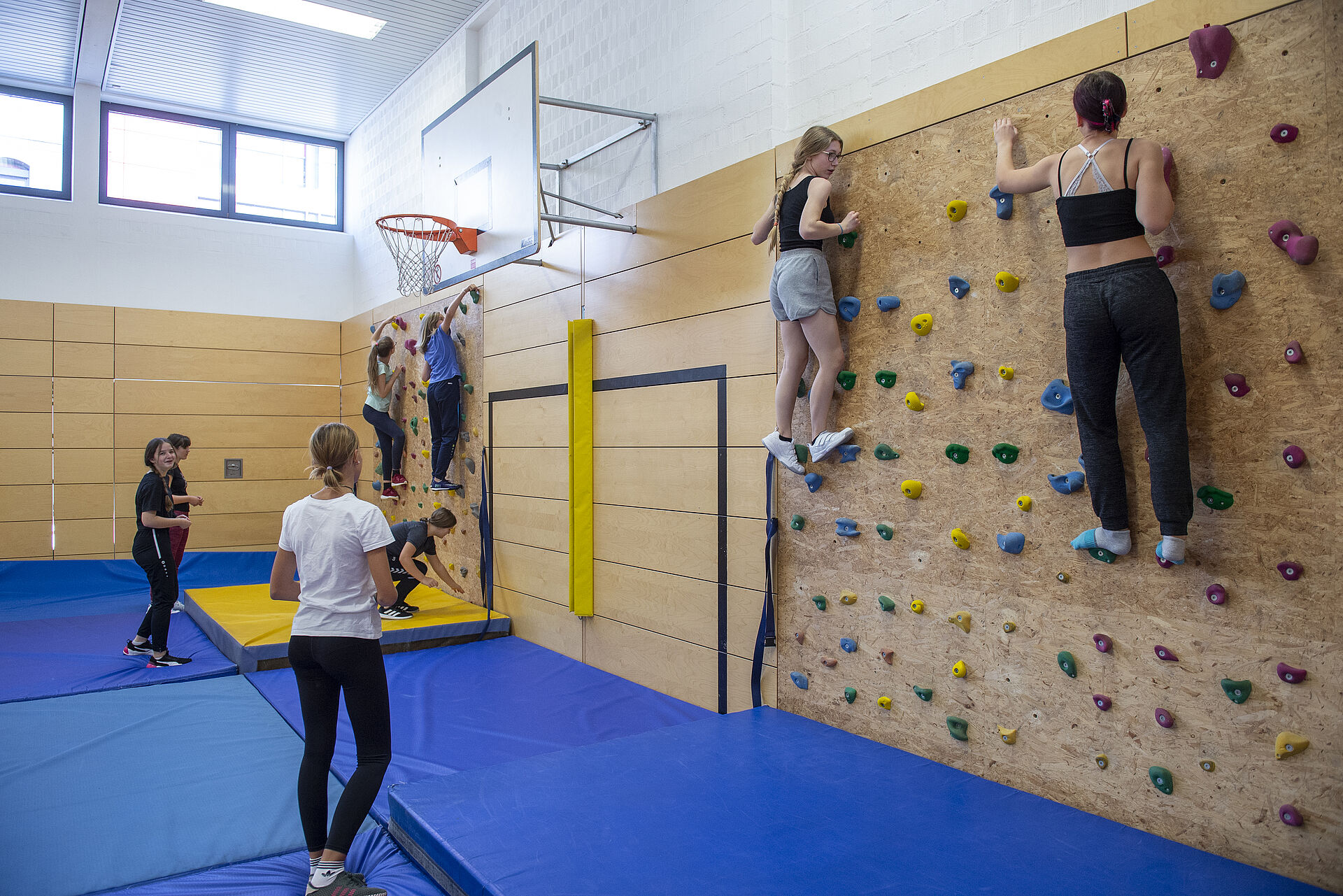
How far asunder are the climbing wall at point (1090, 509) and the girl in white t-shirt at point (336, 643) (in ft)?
6.44

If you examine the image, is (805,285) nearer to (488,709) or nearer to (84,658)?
(488,709)

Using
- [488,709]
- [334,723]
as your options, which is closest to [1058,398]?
[334,723]

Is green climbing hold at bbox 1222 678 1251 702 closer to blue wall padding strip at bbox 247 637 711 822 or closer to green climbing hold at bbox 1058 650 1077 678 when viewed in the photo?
green climbing hold at bbox 1058 650 1077 678

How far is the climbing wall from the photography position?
7.75ft

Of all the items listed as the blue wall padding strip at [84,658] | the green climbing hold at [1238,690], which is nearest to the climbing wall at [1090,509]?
the green climbing hold at [1238,690]

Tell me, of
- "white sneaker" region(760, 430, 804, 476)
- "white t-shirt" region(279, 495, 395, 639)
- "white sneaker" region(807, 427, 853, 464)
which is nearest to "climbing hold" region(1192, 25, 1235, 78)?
"white sneaker" region(807, 427, 853, 464)

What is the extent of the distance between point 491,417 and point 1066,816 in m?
4.77

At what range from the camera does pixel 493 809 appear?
2.91 meters

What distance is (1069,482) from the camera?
283cm

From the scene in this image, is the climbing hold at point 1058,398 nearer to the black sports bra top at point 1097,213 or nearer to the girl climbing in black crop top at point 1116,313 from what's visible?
the girl climbing in black crop top at point 1116,313

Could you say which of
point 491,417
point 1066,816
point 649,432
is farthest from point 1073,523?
point 491,417

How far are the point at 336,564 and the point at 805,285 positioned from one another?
83.8 inches

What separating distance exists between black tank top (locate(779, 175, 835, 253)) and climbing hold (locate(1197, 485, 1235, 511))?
173 centimetres

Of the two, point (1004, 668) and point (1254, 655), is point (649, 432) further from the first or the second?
point (1254, 655)
